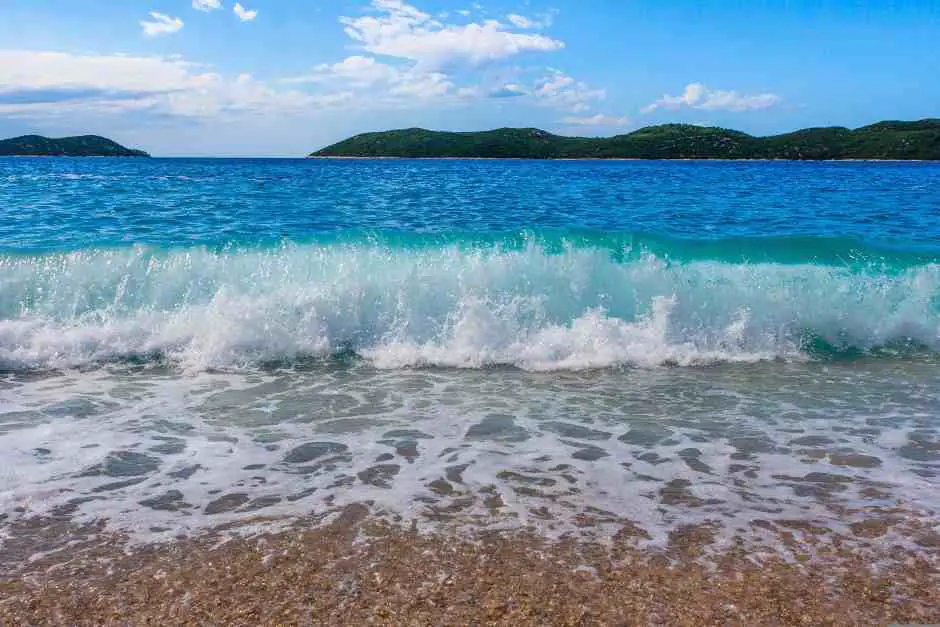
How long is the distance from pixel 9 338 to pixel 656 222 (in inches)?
685

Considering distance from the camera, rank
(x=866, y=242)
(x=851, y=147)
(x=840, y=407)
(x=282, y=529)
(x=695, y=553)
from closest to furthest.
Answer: (x=695, y=553) < (x=282, y=529) < (x=840, y=407) < (x=866, y=242) < (x=851, y=147)

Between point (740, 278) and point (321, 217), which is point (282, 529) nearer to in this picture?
point (740, 278)

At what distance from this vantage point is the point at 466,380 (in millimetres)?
9062

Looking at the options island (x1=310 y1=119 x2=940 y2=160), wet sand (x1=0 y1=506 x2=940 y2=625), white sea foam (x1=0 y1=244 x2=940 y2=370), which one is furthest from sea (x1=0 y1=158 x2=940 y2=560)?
island (x1=310 y1=119 x2=940 y2=160)

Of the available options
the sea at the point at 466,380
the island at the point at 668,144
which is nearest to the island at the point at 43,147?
the island at the point at 668,144

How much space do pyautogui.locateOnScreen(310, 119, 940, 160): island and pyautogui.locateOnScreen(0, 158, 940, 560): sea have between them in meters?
118

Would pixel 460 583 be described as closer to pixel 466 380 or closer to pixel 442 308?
pixel 466 380

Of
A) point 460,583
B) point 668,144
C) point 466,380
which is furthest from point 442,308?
point 668,144

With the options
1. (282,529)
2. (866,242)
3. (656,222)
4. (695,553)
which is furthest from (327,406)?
(656,222)

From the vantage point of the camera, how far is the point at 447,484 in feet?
18.1

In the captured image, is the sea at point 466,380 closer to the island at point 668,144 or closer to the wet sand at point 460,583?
the wet sand at point 460,583

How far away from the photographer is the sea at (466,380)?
517 cm

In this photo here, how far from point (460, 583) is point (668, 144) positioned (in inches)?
5714

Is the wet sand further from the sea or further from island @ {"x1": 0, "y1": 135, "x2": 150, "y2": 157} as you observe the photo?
island @ {"x1": 0, "y1": 135, "x2": 150, "y2": 157}
